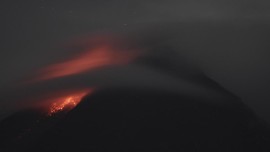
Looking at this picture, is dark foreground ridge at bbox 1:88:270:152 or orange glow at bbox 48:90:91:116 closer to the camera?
dark foreground ridge at bbox 1:88:270:152

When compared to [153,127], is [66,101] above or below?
above

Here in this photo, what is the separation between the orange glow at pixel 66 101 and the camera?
17695 mm

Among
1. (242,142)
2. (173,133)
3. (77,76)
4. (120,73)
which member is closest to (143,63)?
(120,73)

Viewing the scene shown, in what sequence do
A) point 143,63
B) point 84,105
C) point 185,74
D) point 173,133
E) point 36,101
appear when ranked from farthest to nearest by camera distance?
point 143,63 → point 185,74 → point 36,101 → point 84,105 → point 173,133

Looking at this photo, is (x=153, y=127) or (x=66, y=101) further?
(x=66, y=101)

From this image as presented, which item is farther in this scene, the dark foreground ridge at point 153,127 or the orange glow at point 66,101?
the orange glow at point 66,101

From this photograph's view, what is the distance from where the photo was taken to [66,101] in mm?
18469

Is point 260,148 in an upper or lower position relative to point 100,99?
lower

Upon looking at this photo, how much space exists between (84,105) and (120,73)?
4306 millimetres

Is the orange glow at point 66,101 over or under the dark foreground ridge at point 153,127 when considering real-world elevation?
over

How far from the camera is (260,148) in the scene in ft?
47.9

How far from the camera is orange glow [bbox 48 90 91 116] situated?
58.1ft

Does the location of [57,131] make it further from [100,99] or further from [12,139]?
[100,99]

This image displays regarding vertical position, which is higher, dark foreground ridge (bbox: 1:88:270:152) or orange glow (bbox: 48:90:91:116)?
orange glow (bbox: 48:90:91:116)
